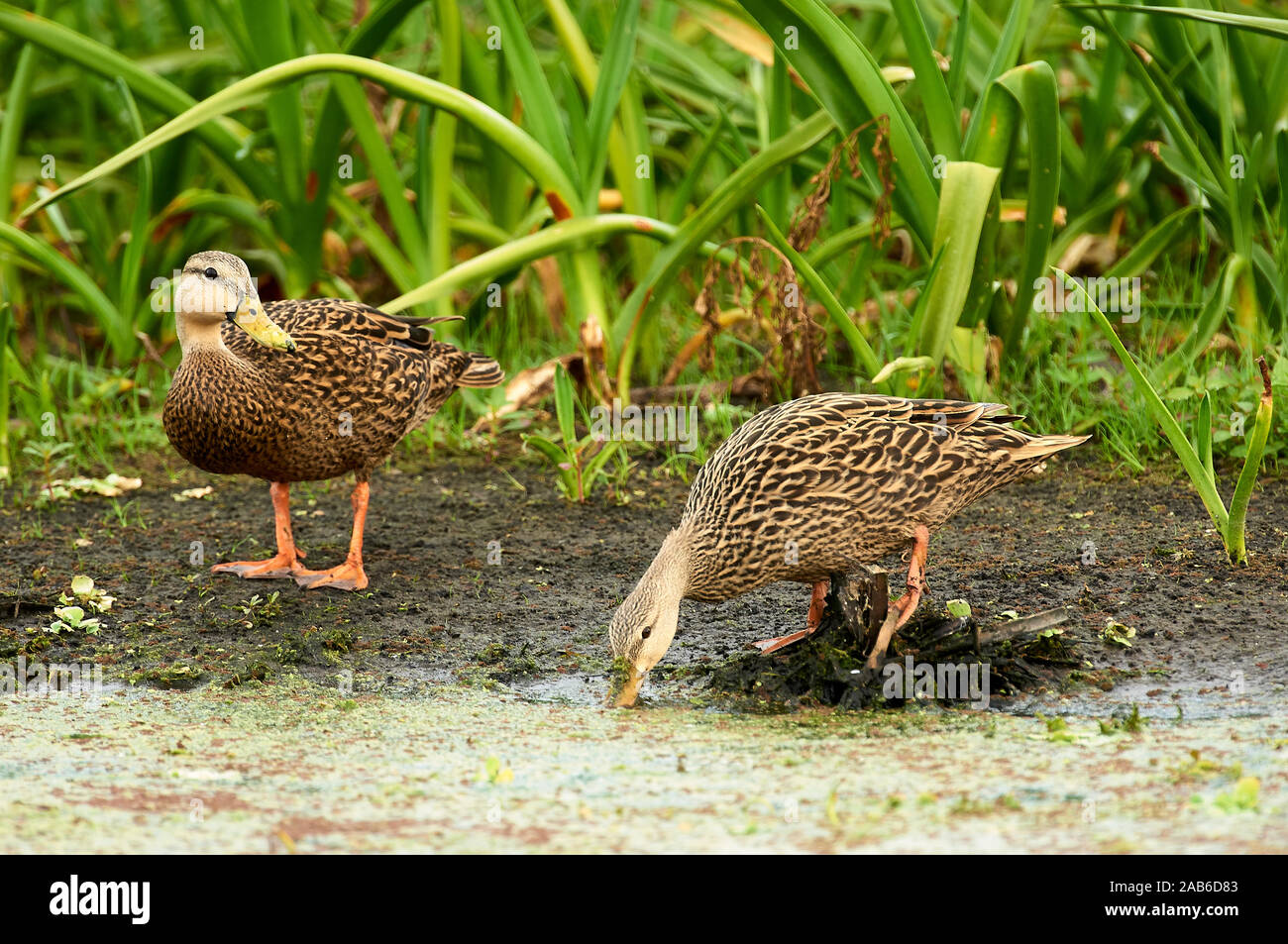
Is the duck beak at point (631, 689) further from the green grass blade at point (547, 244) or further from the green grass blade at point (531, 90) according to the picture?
the green grass blade at point (531, 90)

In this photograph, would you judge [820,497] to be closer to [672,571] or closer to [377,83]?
[672,571]

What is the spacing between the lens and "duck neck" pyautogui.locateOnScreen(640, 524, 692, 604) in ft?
13.1

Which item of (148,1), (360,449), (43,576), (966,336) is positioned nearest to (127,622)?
(43,576)

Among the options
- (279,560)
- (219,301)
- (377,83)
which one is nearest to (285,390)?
(219,301)

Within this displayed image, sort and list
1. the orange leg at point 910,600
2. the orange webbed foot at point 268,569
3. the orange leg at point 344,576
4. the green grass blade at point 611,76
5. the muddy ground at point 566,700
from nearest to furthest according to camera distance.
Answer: the muddy ground at point 566,700
the orange leg at point 910,600
the orange leg at point 344,576
the orange webbed foot at point 268,569
the green grass blade at point 611,76

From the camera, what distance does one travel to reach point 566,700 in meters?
3.99

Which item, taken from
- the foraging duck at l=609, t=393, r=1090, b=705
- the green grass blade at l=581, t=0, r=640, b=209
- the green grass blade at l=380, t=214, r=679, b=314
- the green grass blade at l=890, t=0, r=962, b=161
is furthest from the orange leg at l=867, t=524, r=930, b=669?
the green grass blade at l=581, t=0, r=640, b=209

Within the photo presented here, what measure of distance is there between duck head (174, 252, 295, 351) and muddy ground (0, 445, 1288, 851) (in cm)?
85

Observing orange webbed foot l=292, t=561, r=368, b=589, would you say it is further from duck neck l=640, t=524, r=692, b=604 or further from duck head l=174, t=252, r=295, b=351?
duck neck l=640, t=524, r=692, b=604

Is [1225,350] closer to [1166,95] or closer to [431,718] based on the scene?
[1166,95]

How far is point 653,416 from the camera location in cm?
610

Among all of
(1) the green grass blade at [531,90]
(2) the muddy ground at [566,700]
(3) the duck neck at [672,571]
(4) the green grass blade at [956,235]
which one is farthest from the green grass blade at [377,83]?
(3) the duck neck at [672,571]

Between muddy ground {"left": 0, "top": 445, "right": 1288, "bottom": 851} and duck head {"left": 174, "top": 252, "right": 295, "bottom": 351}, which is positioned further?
duck head {"left": 174, "top": 252, "right": 295, "bottom": 351}

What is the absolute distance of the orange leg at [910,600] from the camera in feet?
12.7
